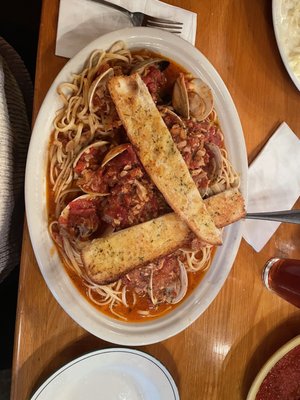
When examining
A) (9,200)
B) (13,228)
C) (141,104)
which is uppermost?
(141,104)

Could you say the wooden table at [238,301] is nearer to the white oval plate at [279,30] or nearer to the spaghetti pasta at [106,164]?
the white oval plate at [279,30]

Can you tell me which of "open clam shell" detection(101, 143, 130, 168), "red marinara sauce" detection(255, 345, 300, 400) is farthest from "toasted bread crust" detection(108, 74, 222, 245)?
"red marinara sauce" detection(255, 345, 300, 400)

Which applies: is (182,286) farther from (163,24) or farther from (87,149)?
(163,24)

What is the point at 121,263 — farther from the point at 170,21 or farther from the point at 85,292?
the point at 170,21

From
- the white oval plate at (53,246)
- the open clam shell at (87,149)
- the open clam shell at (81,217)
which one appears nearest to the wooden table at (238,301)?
the white oval plate at (53,246)

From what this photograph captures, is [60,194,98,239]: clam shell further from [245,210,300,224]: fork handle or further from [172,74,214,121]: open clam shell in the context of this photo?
[245,210,300,224]: fork handle

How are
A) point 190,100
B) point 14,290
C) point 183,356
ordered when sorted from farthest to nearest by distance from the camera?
point 14,290 < point 183,356 < point 190,100

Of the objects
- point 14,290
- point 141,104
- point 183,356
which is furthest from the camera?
point 14,290

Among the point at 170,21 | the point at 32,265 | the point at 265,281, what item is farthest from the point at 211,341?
the point at 170,21
